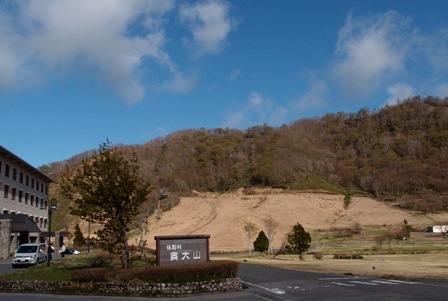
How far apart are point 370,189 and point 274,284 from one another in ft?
346

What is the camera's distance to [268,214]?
92.4 metres

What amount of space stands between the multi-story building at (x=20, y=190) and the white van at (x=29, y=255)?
11303 millimetres

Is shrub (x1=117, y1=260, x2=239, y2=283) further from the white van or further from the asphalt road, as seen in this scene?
the white van

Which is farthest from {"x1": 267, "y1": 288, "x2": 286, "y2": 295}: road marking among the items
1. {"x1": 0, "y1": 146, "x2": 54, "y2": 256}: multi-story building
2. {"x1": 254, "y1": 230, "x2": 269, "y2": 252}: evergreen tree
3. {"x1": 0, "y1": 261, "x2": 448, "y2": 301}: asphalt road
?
{"x1": 254, "y1": 230, "x2": 269, "y2": 252}: evergreen tree

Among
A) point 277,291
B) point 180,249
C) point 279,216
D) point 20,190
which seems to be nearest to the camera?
point 277,291

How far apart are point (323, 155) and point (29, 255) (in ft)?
405

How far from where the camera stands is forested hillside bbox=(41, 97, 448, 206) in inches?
4678

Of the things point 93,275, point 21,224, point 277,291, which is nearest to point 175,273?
point 93,275

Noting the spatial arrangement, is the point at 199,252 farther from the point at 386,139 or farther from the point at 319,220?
the point at 386,139

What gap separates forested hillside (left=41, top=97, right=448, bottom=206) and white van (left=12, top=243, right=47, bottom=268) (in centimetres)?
8653

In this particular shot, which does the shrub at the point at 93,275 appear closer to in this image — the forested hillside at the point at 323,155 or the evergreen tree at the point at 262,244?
the evergreen tree at the point at 262,244

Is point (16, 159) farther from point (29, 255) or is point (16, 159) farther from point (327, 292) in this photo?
point (327, 292)

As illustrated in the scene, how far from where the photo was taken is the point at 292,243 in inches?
1641

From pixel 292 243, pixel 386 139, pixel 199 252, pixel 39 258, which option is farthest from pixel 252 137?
pixel 199 252
